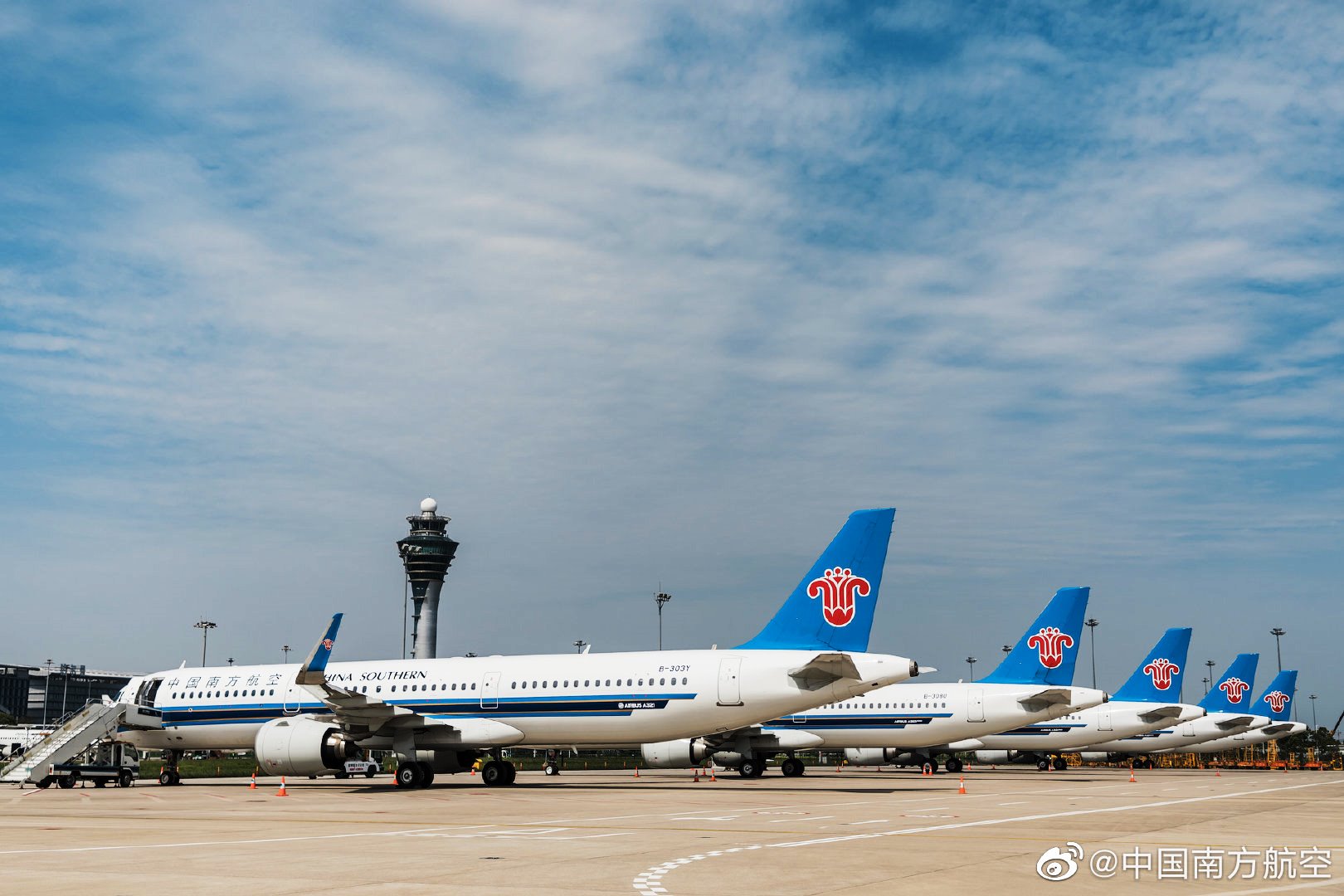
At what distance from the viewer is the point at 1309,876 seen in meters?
12.7

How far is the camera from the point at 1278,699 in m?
74.1

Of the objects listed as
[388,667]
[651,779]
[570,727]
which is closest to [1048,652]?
[651,779]

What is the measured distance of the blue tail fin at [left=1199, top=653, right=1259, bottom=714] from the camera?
2697 inches

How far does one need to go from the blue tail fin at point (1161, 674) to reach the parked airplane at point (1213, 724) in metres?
1.68

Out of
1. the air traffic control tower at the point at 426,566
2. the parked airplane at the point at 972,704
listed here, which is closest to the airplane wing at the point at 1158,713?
the parked airplane at the point at 972,704

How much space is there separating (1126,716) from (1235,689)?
64.4 ft

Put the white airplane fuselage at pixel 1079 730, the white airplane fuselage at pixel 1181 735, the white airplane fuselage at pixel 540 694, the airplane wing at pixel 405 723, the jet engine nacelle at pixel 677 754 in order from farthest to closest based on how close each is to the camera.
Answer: the white airplane fuselage at pixel 1181 735, the white airplane fuselage at pixel 1079 730, the jet engine nacelle at pixel 677 754, the airplane wing at pixel 405 723, the white airplane fuselage at pixel 540 694

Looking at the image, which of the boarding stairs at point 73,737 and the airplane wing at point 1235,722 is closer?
the boarding stairs at point 73,737

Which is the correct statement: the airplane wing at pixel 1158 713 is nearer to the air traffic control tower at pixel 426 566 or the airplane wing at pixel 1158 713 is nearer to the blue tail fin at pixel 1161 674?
the blue tail fin at pixel 1161 674

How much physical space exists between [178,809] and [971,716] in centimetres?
3002

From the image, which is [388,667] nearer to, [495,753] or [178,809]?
[495,753]

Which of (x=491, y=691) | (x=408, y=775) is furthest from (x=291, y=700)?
(x=491, y=691)

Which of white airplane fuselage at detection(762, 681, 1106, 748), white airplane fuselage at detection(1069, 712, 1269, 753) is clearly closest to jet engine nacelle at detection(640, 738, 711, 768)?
white airplane fuselage at detection(762, 681, 1106, 748)

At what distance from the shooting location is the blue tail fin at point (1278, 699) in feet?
242
